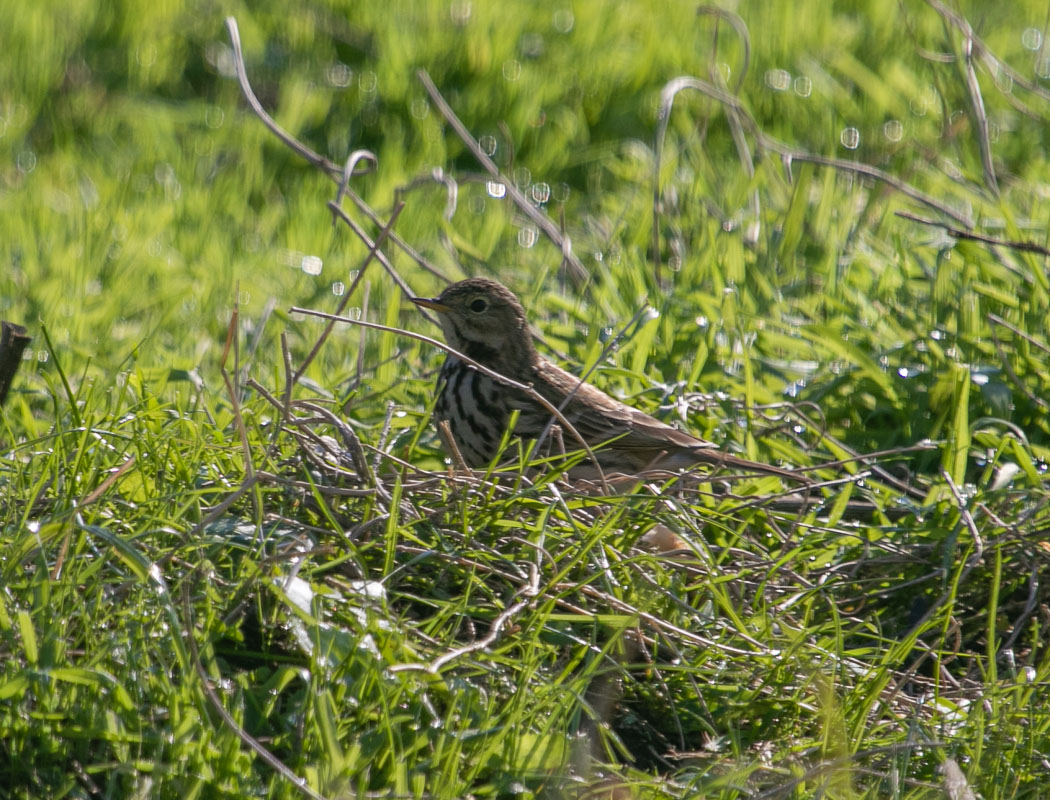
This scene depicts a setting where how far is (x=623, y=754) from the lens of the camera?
2.93m

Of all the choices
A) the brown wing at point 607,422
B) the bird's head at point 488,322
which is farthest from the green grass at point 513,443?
the bird's head at point 488,322

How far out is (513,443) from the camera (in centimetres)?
365

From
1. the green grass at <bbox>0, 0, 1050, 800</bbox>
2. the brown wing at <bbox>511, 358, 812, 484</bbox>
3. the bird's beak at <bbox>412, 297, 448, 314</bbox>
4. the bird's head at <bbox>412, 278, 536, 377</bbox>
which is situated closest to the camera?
the green grass at <bbox>0, 0, 1050, 800</bbox>

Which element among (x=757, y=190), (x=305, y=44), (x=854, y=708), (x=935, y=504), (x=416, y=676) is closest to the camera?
(x=416, y=676)

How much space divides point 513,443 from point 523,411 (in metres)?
0.63

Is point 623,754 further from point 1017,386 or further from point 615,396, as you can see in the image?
point 1017,386

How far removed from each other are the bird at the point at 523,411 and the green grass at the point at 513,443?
13 centimetres

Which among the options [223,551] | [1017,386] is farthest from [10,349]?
[1017,386]

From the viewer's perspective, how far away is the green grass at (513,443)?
8.96ft

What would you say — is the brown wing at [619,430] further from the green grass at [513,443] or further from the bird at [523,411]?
the green grass at [513,443]

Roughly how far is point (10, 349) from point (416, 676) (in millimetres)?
1378

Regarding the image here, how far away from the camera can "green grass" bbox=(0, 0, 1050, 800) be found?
2.73m

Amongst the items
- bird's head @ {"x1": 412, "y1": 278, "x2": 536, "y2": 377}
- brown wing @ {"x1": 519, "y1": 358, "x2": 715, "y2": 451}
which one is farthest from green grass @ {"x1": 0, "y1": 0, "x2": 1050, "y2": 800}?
bird's head @ {"x1": 412, "y1": 278, "x2": 536, "y2": 377}

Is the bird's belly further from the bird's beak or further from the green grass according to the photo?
the bird's beak
